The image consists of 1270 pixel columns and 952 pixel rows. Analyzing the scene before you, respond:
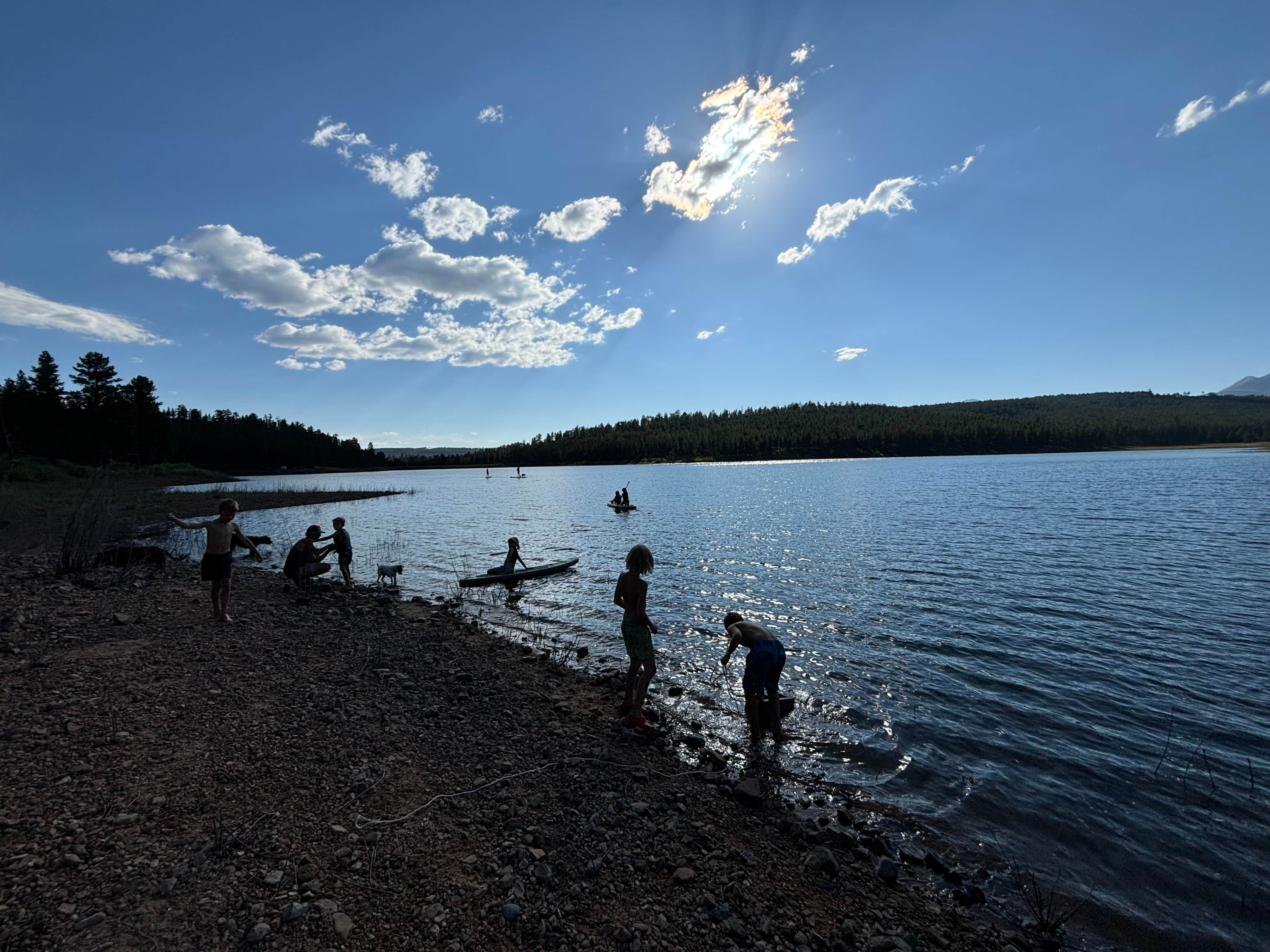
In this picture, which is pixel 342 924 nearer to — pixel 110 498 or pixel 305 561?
pixel 305 561

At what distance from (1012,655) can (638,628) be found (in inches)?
405

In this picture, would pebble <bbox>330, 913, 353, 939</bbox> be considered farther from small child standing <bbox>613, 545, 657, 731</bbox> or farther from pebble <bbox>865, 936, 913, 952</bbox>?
small child standing <bbox>613, 545, 657, 731</bbox>

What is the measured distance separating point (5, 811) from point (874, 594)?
20090mm

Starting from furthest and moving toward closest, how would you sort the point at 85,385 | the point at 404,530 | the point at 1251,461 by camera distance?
the point at 1251,461, the point at 85,385, the point at 404,530

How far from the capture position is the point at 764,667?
8.93 metres

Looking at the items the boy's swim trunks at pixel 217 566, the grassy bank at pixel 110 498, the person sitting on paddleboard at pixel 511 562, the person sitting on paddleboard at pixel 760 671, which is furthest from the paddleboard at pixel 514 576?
the person sitting on paddleboard at pixel 760 671

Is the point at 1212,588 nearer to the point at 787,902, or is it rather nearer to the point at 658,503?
the point at 787,902

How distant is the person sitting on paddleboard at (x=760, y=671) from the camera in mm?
8906

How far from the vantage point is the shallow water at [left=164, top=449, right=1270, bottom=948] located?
688cm

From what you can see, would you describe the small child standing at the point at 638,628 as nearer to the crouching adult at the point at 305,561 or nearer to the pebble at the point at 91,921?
the pebble at the point at 91,921

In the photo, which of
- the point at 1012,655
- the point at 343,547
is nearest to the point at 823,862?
the point at 1012,655

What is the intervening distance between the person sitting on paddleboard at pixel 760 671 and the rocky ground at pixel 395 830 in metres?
1.24

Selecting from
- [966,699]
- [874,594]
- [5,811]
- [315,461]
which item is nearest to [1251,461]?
[874,594]

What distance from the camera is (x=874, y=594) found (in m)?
18.6
